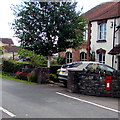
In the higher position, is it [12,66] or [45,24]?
[45,24]

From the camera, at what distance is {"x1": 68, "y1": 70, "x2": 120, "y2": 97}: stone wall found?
403 inches

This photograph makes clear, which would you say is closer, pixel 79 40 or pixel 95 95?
pixel 95 95

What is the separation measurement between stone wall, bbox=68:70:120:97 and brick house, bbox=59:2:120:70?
7489 mm

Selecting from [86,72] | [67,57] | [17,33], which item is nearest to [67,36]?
[17,33]

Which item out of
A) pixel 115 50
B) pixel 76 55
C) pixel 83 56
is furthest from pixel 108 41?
pixel 76 55

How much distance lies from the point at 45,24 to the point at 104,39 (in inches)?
326

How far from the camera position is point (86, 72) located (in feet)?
34.8

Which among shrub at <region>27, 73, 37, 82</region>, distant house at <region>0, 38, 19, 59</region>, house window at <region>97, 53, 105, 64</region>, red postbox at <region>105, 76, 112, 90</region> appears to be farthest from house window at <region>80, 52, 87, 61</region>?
distant house at <region>0, 38, 19, 59</region>

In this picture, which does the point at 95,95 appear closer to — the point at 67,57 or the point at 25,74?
the point at 25,74

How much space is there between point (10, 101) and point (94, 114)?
3626 mm

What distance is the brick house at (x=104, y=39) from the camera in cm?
1872

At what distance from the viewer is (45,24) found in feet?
46.1

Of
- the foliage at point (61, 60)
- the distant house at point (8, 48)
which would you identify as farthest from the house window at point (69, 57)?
the distant house at point (8, 48)

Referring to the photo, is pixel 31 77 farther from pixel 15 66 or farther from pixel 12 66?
pixel 12 66
